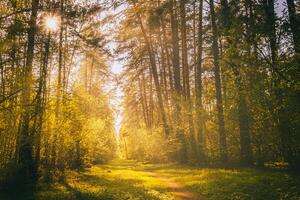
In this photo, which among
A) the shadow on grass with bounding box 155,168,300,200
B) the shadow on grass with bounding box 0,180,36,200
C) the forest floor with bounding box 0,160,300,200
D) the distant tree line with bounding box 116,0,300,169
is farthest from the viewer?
the distant tree line with bounding box 116,0,300,169

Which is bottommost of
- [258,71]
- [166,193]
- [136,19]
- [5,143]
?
[166,193]

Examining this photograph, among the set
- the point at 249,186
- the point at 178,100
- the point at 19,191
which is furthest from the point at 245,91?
the point at 178,100

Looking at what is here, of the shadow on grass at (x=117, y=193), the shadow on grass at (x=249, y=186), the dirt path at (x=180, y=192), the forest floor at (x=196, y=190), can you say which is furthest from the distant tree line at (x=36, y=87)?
the shadow on grass at (x=249, y=186)

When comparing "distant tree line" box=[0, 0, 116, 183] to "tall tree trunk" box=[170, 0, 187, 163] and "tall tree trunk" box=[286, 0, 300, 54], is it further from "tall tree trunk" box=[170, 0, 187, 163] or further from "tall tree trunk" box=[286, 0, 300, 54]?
"tall tree trunk" box=[286, 0, 300, 54]

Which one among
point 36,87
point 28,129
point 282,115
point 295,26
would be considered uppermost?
point 295,26

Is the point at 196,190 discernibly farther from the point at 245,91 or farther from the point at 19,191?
the point at 19,191

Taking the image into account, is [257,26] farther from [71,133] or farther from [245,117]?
[71,133]

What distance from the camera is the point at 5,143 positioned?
41.0 feet

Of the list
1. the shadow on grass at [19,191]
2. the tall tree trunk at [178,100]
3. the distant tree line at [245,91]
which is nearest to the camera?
the shadow on grass at [19,191]

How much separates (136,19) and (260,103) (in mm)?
16430

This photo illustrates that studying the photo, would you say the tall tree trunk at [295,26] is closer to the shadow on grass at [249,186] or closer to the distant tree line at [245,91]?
the distant tree line at [245,91]

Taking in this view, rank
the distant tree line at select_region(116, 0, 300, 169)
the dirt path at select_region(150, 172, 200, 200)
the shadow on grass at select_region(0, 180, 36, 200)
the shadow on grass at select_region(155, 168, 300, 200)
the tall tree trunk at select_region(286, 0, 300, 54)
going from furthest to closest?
the distant tree line at select_region(116, 0, 300, 169) → the dirt path at select_region(150, 172, 200, 200) → the tall tree trunk at select_region(286, 0, 300, 54) → the shadow on grass at select_region(0, 180, 36, 200) → the shadow on grass at select_region(155, 168, 300, 200)

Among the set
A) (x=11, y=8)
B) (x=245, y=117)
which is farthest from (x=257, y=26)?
(x=11, y=8)

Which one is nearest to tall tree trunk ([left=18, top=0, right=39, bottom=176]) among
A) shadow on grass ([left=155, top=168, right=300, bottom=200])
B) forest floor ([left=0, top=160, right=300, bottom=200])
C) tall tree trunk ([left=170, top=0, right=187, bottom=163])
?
forest floor ([left=0, top=160, right=300, bottom=200])
